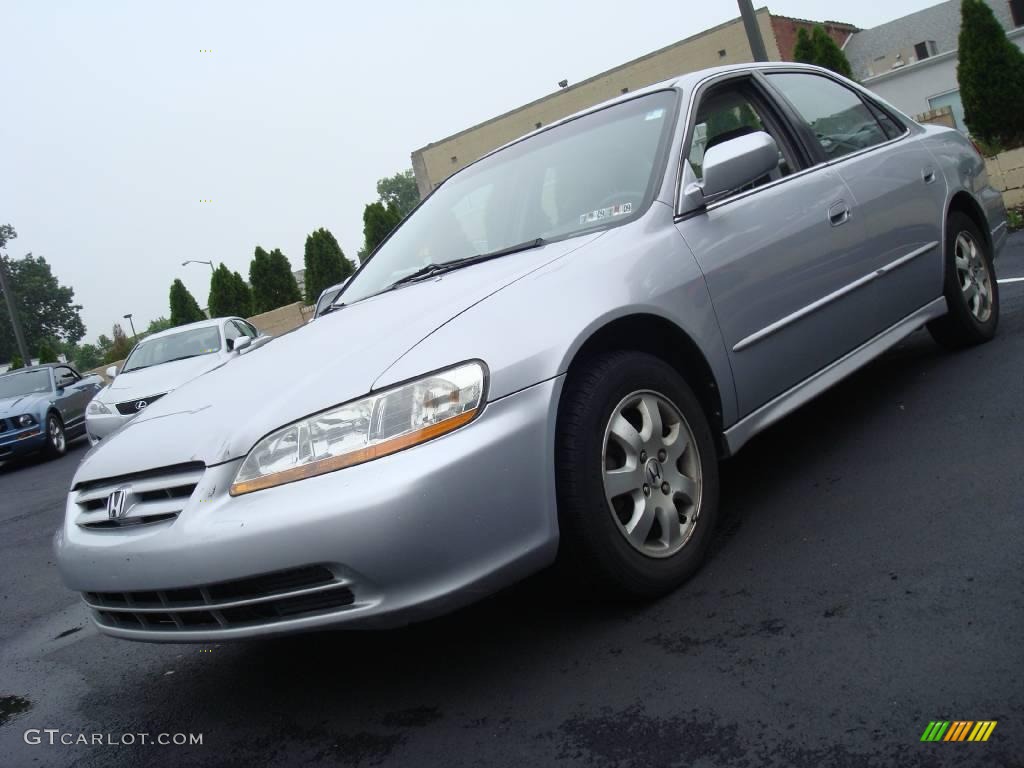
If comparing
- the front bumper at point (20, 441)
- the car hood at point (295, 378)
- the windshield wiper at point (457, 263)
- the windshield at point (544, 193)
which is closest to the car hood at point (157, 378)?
the front bumper at point (20, 441)

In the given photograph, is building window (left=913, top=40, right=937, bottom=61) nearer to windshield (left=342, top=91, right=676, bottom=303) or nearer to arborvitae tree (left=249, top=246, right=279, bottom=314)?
arborvitae tree (left=249, top=246, right=279, bottom=314)

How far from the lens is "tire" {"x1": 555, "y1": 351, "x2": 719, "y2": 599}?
265 centimetres

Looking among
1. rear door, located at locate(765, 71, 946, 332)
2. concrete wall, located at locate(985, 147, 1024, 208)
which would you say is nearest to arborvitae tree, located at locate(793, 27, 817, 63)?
concrete wall, located at locate(985, 147, 1024, 208)

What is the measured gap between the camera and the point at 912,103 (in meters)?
43.4

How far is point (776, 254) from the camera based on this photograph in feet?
11.8

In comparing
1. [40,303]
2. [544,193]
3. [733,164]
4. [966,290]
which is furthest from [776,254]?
[40,303]

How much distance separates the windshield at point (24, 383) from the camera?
14391 millimetres

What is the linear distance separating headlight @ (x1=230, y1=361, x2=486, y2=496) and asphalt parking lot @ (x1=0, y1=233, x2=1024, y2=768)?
0.73 m

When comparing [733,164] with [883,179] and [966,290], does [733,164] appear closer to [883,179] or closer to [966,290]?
[883,179]

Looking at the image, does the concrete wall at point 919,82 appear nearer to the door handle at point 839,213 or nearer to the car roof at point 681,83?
the car roof at point 681,83

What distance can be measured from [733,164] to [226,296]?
90.3 feet

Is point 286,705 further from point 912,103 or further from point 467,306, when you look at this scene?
point 912,103

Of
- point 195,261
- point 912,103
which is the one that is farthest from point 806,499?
point 912,103

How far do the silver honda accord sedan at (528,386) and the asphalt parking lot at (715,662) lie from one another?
303 mm
